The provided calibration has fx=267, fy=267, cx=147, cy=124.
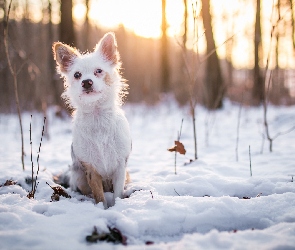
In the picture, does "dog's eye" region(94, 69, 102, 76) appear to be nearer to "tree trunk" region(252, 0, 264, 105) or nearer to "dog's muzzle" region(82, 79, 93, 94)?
"dog's muzzle" region(82, 79, 93, 94)

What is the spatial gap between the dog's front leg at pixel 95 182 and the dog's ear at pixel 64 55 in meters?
1.32

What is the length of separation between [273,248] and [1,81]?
2042 cm

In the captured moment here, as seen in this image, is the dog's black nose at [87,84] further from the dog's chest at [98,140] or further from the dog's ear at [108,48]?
the dog's ear at [108,48]

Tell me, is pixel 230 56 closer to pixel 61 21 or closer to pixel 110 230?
pixel 61 21

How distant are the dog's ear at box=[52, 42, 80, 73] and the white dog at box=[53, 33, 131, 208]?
0.5 inches

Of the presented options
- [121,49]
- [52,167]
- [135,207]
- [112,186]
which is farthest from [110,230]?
[121,49]

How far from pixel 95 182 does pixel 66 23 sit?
9.13m

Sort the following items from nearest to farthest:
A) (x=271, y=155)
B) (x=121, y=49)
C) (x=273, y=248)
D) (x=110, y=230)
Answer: (x=273, y=248), (x=110, y=230), (x=271, y=155), (x=121, y=49)

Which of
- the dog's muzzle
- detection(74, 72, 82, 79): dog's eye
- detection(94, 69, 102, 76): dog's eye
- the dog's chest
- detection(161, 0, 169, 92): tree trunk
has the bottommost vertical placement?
the dog's chest

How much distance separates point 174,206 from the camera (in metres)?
A: 2.53

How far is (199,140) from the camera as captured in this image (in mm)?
6645

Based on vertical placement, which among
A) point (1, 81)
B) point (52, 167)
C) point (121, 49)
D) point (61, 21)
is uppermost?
point (121, 49)

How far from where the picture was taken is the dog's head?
3037 millimetres

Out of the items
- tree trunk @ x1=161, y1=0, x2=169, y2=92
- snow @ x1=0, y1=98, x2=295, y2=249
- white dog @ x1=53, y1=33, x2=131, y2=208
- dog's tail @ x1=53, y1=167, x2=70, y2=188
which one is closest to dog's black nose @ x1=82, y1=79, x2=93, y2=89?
white dog @ x1=53, y1=33, x2=131, y2=208
